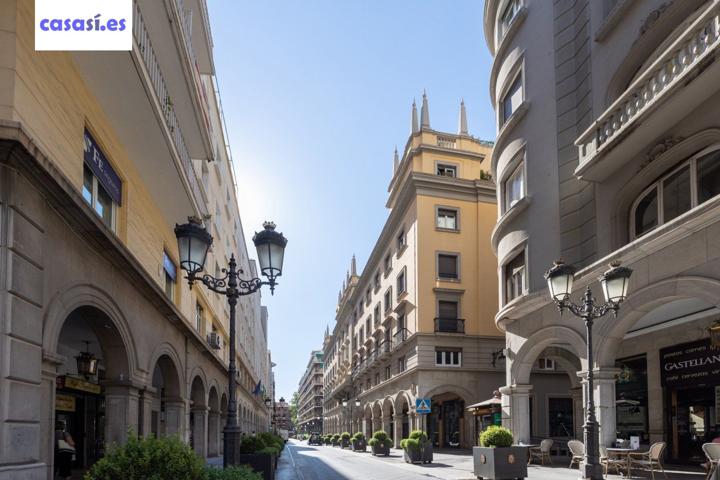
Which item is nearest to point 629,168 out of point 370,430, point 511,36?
point 511,36

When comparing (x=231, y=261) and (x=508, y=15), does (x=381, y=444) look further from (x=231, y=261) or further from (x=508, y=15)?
(x=231, y=261)

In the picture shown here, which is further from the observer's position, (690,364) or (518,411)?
(518,411)

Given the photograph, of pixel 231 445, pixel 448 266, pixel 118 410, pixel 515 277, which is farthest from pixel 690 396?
pixel 448 266

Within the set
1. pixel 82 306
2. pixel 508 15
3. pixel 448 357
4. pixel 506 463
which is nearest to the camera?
Answer: pixel 82 306

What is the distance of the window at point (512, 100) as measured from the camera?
2089cm

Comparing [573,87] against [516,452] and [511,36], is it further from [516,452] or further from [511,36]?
[516,452]

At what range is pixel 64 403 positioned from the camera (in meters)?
16.5

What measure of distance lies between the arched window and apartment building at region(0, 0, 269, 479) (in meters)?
11.0

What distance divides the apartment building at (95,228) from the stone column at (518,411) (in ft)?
32.9

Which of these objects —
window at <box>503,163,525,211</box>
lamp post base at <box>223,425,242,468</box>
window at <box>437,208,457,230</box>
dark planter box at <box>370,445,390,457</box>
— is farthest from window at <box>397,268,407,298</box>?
lamp post base at <box>223,425,242,468</box>

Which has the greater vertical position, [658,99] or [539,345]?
[658,99]

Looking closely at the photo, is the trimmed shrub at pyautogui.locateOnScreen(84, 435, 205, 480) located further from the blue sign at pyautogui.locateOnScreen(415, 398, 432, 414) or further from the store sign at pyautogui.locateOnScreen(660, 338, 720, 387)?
the blue sign at pyautogui.locateOnScreen(415, 398, 432, 414)

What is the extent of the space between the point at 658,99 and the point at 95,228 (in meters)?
10.9

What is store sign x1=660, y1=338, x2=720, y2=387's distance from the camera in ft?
52.4
